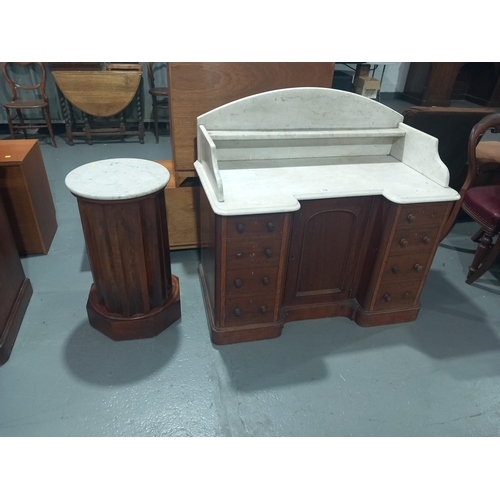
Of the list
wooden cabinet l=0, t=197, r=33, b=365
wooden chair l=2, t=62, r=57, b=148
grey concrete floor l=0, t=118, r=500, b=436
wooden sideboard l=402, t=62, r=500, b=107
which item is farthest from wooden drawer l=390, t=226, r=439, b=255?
wooden sideboard l=402, t=62, r=500, b=107

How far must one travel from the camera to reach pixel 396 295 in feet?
6.68

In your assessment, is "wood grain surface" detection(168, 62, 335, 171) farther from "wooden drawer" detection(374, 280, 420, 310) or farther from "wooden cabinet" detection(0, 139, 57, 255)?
"wooden drawer" detection(374, 280, 420, 310)

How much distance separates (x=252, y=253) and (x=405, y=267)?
0.83m

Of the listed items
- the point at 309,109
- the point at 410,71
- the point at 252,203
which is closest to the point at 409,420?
the point at 252,203

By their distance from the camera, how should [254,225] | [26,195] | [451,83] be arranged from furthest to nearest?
1. [451,83]
2. [26,195]
3. [254,225]

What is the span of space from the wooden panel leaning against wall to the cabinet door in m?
0.79

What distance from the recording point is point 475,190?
95.3 inches

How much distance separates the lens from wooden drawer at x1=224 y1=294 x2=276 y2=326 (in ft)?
5.99

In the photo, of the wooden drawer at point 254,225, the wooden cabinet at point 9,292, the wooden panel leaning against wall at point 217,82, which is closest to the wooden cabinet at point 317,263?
the wooden drawer at point 254,225

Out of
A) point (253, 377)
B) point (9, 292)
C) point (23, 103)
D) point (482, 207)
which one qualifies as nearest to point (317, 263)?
point (253, 377)

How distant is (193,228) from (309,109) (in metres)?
1.06

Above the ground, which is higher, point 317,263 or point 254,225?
point 254,225

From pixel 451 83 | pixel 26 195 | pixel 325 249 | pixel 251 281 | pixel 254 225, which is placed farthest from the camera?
pixel 451 83

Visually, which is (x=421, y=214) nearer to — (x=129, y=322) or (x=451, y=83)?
(x=129, y=322)
